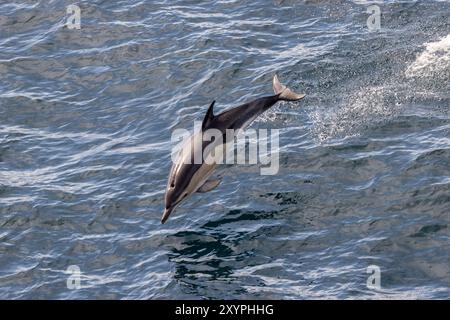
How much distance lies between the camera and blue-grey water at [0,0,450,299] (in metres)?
22.3

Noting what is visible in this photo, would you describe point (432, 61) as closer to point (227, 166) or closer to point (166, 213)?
point (227, 166)

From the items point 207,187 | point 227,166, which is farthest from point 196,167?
point 227,166

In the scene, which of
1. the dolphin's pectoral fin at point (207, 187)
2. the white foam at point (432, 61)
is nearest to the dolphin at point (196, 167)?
the dolphin's pectoral fin at point (207, 187)

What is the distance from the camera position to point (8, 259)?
Result: 2367 cm

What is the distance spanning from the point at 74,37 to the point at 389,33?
410 inches

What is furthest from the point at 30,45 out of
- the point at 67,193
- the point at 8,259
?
the point at 8,259

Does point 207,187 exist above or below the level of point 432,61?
below

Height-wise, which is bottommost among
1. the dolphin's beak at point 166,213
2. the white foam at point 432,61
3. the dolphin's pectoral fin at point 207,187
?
the dolphin's beak at point 166,213

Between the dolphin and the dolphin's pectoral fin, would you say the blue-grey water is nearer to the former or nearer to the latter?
the dolphin's pectoral fin

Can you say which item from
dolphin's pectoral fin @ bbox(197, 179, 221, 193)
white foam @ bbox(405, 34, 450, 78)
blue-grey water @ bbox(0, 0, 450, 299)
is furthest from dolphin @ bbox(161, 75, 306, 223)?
white foam @ bbox(405, 34, 450, 78)

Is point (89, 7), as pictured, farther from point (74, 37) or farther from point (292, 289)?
point (292, 289)

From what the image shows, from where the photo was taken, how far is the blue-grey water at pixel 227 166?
22.3m

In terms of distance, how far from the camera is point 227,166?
86.3 feet

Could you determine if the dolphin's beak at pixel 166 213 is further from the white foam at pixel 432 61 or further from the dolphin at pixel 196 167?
the white foam at pixel 432 61
